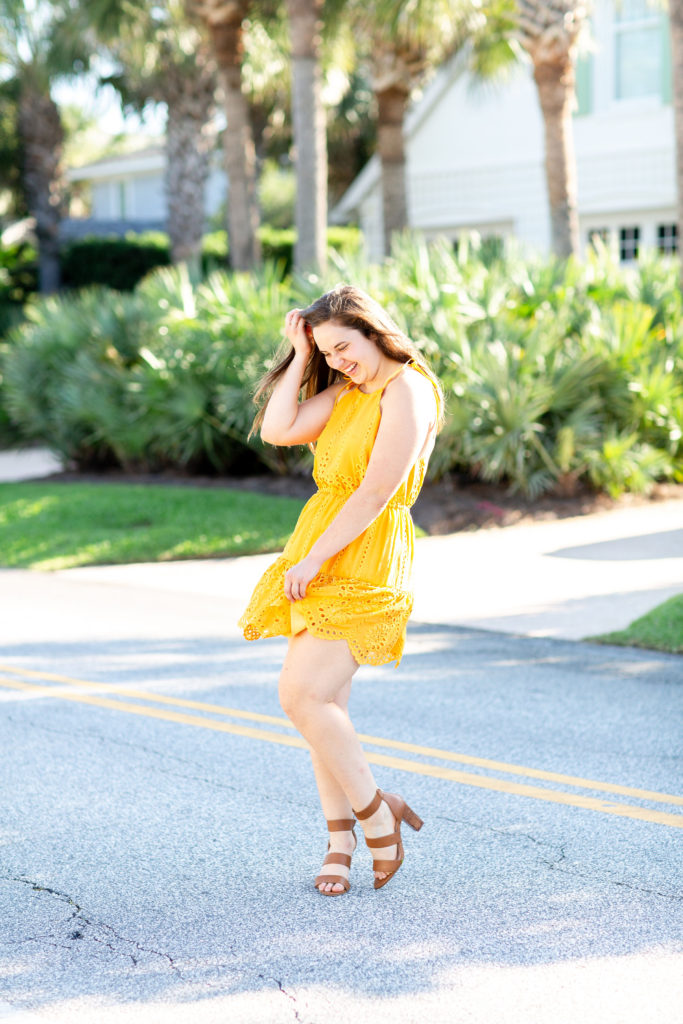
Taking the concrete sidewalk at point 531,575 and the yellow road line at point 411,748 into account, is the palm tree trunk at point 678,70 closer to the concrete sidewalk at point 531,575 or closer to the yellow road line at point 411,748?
the concrete sidewalk at point 531,575

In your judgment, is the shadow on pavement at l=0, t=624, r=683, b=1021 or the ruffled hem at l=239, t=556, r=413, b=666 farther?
the ruffled hem at l=239, t=556, r=413, b=666

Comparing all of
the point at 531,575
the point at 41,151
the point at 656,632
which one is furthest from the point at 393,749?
the point at 41,151

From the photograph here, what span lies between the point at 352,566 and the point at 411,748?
2094 millimetres

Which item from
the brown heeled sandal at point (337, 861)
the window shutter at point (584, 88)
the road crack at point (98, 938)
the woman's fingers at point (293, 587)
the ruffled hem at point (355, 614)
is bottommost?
the road crack at point (98, 938)

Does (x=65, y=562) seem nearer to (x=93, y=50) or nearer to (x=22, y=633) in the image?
(x=22, y=633)

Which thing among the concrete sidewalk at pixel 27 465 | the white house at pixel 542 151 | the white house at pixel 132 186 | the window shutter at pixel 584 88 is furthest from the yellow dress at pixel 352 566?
the white house at pixel 132 186

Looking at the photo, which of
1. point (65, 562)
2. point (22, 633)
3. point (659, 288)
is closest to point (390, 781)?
point (22, 633)

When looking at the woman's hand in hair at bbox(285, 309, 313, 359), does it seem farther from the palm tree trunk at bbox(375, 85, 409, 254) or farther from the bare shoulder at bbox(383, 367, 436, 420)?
the palm tree trunk at bbox(375, 85, 409, 254)

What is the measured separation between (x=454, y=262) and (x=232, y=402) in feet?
9.91

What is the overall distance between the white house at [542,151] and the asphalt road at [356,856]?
58.8ft

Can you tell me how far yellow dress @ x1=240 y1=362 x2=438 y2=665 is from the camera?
155 inches

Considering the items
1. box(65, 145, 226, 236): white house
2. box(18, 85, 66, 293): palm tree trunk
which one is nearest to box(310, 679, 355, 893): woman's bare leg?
box(18, 85, 66, 293): palm tree trunk

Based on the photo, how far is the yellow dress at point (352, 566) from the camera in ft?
12.9

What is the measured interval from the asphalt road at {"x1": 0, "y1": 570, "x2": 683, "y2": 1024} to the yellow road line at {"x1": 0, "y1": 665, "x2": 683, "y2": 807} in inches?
0.7
